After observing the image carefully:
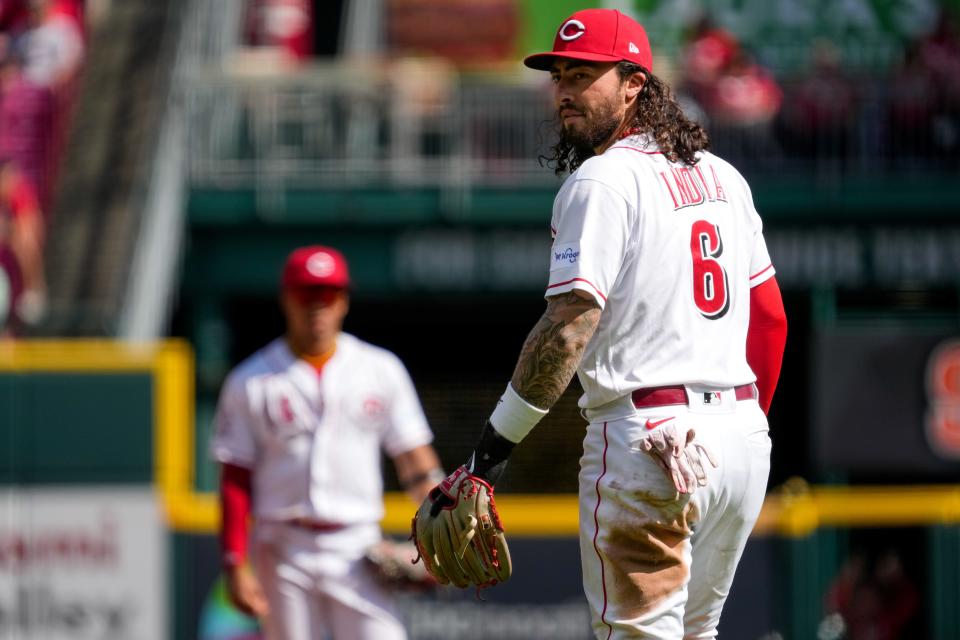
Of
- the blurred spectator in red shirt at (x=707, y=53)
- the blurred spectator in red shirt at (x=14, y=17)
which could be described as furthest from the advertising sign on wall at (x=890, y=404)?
the blurred spectator in red shirt at (x=14, y=17)

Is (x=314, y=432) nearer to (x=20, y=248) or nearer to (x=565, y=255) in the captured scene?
(x=565, y=255)

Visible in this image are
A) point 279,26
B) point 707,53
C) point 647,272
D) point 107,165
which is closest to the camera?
point 647,272

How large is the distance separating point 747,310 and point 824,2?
1347 centimetres

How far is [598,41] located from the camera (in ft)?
13.9

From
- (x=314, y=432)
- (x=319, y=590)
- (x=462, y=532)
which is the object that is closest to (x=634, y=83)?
(x=462, y=532)

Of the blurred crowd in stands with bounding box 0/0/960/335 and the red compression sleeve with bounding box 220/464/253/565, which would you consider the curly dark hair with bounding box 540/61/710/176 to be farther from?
the blurred crowd in stands with bounding box 0/0/960/335

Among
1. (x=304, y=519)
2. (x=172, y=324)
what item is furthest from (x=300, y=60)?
(x=304, y=519)

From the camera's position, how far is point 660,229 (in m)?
4.16

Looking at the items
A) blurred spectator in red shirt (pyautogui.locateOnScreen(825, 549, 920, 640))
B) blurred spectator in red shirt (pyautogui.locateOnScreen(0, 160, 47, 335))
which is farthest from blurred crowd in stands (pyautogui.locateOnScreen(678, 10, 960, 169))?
blurred spectator in red shirt (pyautogui.locateOnScreen(0, 160, 47, 335))

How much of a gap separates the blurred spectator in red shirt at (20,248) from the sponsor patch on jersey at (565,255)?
992cm

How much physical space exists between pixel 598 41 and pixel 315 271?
2666mm

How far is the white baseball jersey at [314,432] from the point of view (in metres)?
6.77

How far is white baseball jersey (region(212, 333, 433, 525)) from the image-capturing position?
677 centimetres

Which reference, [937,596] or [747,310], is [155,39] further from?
[747,310]
